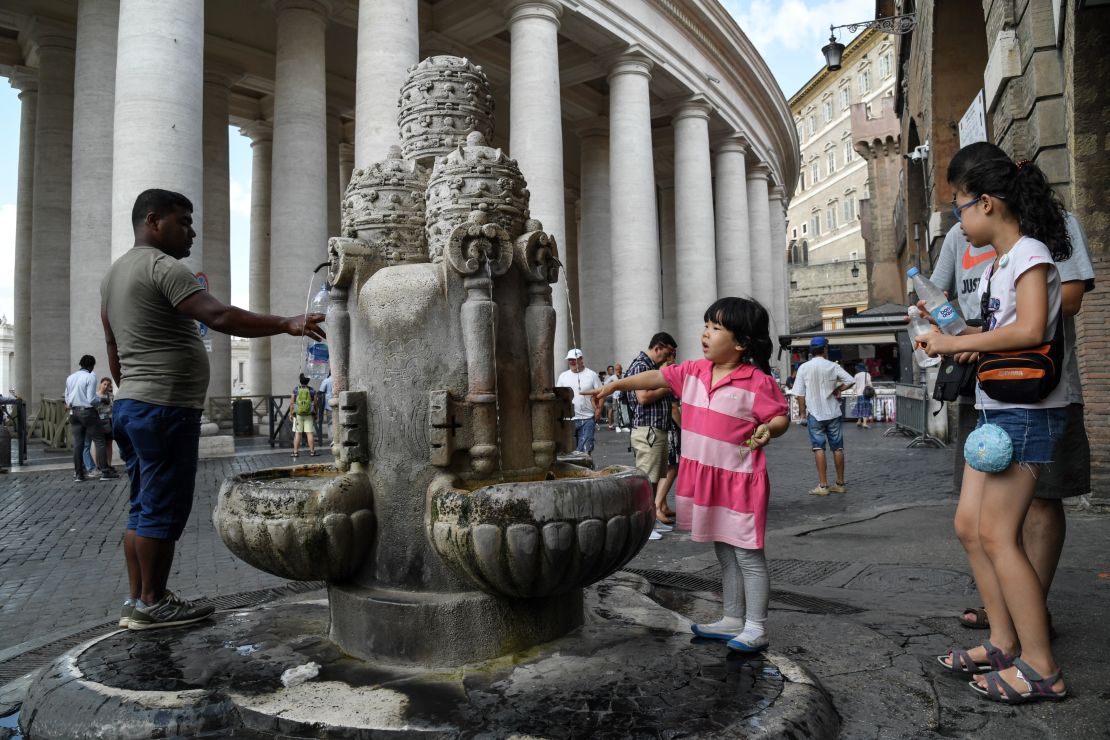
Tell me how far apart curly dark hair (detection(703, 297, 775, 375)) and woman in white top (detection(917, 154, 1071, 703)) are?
0.66 meters

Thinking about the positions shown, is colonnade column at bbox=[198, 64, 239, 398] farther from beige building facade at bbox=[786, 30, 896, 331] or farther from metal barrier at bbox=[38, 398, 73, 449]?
beige building facade at bbox=[786, 30, 896, 331]

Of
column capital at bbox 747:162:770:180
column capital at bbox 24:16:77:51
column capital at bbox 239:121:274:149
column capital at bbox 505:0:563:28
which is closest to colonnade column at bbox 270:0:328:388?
column capital at bbox 505:0:563:28

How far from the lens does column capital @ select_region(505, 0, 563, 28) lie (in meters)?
18.3

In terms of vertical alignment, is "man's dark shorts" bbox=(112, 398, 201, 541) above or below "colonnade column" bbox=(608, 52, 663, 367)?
below

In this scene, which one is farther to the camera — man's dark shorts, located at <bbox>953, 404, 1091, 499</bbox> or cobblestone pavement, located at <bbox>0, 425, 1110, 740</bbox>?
man's dark shorts, located at <bbox>953, 404, 1091, 499</bbox>

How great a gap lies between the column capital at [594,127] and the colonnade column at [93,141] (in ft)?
53.3

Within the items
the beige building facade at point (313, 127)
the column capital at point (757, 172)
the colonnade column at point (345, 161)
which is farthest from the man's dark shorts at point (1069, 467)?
the column capital at point (757, 172)

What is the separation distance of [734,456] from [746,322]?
59 cm

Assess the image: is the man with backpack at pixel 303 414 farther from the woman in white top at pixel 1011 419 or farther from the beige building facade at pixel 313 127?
the woman in white top at pixel 1011 419

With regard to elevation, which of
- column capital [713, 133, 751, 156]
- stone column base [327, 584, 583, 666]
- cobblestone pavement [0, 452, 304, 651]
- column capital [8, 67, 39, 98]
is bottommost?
cobblestone pavement [0, 452, 304, 651]

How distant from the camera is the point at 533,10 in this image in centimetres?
1834

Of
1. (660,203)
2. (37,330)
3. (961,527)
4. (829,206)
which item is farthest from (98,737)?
(829,206)

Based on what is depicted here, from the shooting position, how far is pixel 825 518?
7434 millimetres

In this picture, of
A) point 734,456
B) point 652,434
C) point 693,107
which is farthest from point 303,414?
point 693,107
